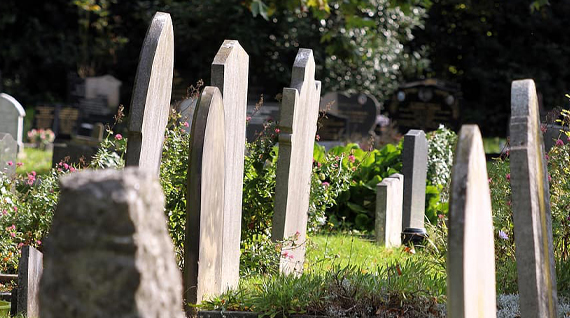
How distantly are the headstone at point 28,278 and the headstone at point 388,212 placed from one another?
3.90m

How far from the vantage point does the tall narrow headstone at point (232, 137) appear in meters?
4.86

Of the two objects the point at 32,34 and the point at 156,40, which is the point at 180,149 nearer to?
the point at 156,40

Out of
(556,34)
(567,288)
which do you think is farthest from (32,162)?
(556,34)

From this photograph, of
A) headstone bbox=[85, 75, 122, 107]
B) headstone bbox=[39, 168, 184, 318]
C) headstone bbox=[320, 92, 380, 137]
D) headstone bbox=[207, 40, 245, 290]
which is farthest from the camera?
headstone bbox=[85, 75, 122, 107]

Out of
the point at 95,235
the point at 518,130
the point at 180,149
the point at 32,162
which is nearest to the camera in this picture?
the point at 95,235

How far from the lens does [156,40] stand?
4.65m

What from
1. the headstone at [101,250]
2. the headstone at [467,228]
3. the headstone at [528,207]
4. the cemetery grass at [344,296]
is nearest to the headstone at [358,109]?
the cemetery grass at [344,296]

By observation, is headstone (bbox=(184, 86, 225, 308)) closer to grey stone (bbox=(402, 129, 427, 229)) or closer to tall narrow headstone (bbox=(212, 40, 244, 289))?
tall narrow headstone (bbox=(212, 40, 244, 289))

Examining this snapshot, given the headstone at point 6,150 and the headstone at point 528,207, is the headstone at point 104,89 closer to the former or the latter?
the headstone at point 6,150

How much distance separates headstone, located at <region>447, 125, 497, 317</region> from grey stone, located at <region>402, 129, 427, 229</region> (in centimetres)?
546

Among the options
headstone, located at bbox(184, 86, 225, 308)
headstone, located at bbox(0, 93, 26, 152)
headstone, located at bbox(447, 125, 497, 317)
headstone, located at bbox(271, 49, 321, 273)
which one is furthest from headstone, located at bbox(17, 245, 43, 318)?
headstone, located at bbox(0, 93, 26, 152)

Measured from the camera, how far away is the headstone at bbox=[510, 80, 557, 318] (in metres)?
3.28

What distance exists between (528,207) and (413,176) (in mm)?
5282

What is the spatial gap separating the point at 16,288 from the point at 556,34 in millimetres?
20941
